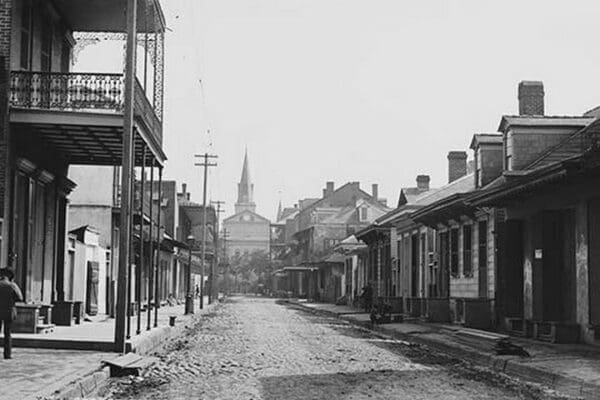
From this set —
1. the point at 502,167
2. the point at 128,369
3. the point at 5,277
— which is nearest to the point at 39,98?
the point at 5,277

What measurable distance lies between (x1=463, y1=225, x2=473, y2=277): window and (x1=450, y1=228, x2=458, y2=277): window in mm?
1221

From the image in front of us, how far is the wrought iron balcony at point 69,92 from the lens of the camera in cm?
2102

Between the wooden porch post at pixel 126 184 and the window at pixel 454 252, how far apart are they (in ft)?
55.9

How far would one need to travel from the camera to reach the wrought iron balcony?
21.0 m

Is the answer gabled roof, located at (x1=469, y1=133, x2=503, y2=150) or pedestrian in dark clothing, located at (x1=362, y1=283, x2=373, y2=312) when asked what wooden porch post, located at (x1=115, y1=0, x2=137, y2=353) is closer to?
gabled roof, located at (x1=469, y1=133, x2=503, y2=150)

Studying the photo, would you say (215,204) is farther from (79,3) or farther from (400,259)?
(79,3)

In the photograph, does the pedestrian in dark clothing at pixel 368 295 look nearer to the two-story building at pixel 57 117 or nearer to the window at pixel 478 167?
the window at pixel 478 167

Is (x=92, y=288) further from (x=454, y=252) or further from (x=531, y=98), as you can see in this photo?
(x=531, y=98)

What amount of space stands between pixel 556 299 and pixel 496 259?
5.31m

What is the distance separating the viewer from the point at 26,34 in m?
22.2

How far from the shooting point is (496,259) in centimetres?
2795

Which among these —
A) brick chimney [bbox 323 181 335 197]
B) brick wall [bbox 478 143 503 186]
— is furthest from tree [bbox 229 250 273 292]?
brick wall [bbox 478 143 503 186]

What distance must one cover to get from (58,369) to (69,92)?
8442 mm

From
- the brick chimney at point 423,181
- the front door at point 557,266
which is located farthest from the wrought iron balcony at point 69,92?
the brick chimney at point 423,181
